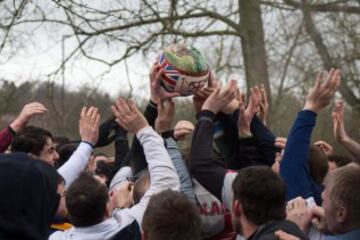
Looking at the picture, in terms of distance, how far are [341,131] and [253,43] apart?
831 cm

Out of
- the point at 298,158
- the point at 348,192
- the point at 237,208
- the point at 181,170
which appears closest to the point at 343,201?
the point at 348,192

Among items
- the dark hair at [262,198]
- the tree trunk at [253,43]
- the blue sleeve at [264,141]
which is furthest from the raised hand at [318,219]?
the tree trunk at [253,43]

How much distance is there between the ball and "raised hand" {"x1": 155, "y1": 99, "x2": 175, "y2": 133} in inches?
6.0

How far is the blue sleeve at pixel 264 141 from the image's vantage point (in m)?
5.03

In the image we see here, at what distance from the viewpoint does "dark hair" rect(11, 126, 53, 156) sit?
16.9 feet

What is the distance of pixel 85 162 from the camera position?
16.0 ft

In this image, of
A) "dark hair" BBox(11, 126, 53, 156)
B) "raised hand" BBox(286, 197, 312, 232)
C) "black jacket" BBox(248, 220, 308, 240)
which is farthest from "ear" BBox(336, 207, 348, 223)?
"dark hair" BBox(11, 126, 53, 156)

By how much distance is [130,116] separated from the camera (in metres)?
4.38

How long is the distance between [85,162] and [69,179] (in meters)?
0.18

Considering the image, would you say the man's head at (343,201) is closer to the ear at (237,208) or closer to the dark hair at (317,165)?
the ear at (237,208)

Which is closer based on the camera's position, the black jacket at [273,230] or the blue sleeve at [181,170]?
the black jacket at [273,230]

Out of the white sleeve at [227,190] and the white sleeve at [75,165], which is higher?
the white sleeve at [75,165]

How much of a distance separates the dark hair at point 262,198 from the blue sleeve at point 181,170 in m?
0.81

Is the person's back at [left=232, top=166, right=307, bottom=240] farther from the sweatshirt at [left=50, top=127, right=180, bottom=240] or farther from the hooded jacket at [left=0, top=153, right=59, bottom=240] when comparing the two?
the hooded jacket at [left=0, top=153, right=59, bottom=240]
